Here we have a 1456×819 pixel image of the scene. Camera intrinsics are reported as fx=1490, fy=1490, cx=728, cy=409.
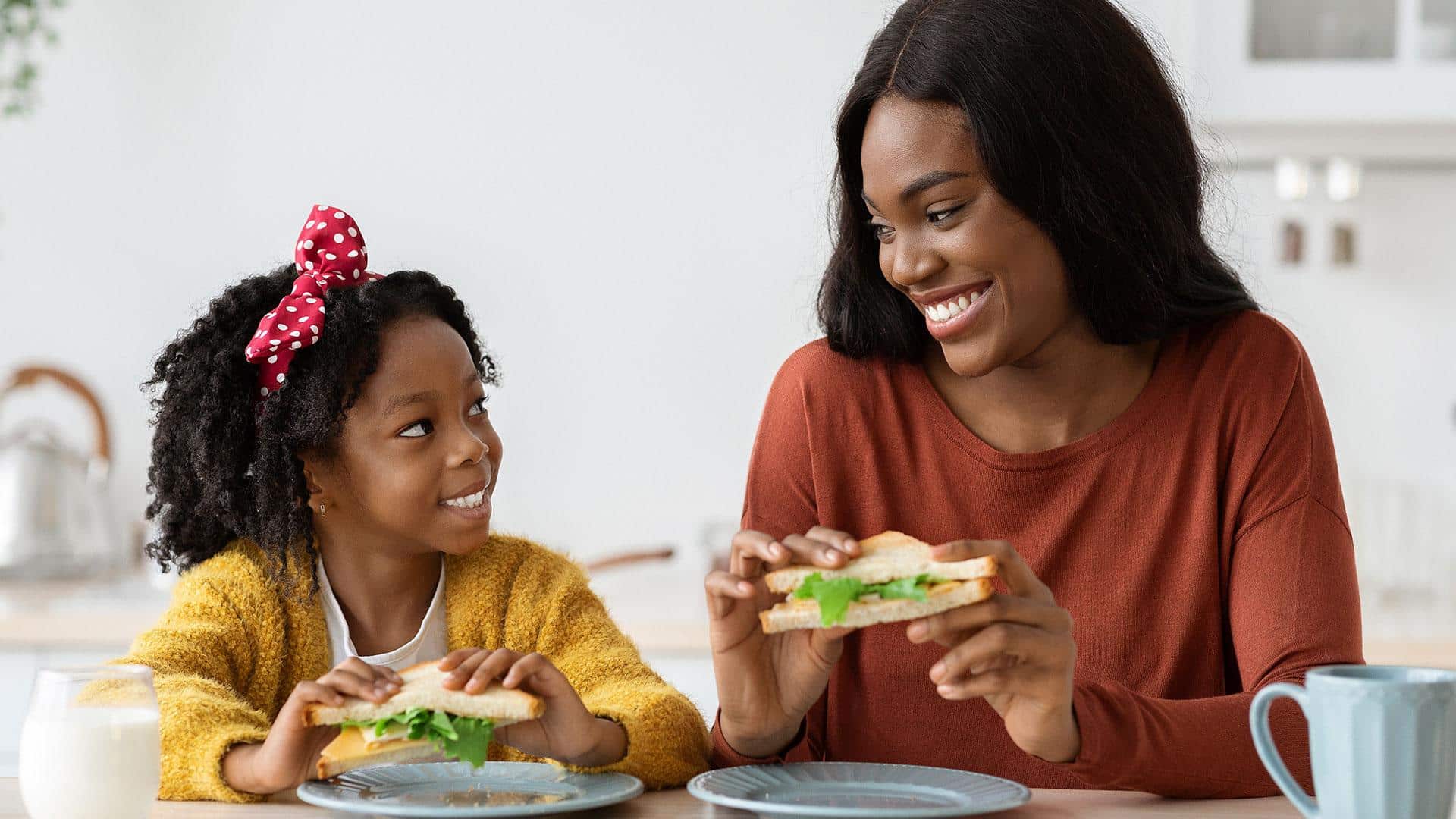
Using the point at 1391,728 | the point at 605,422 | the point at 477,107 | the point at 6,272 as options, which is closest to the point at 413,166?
the point at 477,107

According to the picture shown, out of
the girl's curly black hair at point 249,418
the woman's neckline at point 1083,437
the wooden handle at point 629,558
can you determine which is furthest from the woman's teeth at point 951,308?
the wooden handle at point 629,558

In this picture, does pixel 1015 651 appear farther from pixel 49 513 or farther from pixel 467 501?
pixel 49 513

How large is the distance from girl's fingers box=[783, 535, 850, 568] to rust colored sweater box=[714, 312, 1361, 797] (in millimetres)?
259

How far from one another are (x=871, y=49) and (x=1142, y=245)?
0.30 m

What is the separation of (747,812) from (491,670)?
207 millimetres

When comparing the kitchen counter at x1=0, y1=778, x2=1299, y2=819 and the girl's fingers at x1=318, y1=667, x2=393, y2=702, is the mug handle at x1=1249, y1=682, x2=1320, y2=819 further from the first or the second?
the girl's fingers at x1=318, y1=667, x2=393, y2=702

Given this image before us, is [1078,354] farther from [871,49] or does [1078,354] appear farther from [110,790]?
[110,790]

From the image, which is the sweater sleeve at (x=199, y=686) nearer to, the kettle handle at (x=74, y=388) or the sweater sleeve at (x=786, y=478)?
the sweater sleeve at (x=786, y=478)

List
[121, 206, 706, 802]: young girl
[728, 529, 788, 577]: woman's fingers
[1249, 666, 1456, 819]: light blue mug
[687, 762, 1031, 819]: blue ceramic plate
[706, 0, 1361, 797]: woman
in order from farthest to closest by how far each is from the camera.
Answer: [121, 206, 706, 802]: young girl, [706, 0, 1361, 797]: woman, [728, 529, 788, 577]: woman's fingers, [687, 762, 1031, 819]: blue ceramic plate, [1249, 666, 1456, 819]: light blue mug

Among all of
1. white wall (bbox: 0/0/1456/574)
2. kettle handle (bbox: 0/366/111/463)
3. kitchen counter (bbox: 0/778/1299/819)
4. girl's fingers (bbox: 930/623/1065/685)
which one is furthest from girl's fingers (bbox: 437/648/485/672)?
kettle handle (bbox: 0/366/111/463)

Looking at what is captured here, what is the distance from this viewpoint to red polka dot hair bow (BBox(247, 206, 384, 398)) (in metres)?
1.37

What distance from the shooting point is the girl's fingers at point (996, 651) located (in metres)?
1.01

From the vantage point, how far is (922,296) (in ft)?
4.18

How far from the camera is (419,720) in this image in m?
1.03
